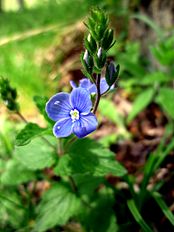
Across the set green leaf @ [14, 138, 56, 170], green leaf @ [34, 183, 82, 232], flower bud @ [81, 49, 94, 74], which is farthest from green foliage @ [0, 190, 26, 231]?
flower bud @ [81, 49, 94, 74]

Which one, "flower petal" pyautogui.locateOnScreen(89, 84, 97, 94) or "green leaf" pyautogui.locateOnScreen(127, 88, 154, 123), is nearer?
"flower petal" pyautogui.locateOnScreen(89, 84, 97, 94)

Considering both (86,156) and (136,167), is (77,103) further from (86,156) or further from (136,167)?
(136,167)

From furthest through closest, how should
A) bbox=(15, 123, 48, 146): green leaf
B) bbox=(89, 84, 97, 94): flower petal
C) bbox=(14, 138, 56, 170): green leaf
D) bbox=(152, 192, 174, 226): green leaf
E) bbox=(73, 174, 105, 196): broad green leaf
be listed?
Result: bbox=(73, 174, 105, 196): broad green leaf < bbox=(14, 138, 56, 170): green leaf < bbox=(152, 192, 174, 226): green leaf < bbox=(89, 84, 97, 94): flower petal < bbox=(15, 123, 48, 146): green leaf

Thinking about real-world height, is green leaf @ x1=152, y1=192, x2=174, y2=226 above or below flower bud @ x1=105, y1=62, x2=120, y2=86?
below

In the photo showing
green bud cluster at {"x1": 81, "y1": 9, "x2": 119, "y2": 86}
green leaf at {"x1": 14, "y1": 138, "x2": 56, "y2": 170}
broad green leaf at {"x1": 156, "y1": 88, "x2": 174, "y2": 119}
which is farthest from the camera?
broad green leaf at {"x1": 156, "y1": 88, "x2": 174, "y2": 119}

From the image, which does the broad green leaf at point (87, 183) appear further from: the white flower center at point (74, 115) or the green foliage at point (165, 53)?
the green foliage at point (165, 53)

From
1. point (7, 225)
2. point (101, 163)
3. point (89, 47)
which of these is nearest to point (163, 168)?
point (101, 163)

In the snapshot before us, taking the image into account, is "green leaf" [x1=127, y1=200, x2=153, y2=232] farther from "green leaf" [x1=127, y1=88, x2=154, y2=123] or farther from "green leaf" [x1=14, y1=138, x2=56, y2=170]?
"green leaf" [x1=127, y1=88, x2=154, y2=123]
